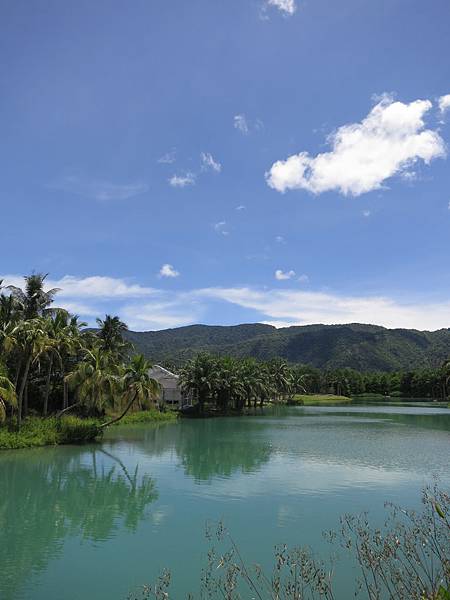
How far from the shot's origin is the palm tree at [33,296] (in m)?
47.3

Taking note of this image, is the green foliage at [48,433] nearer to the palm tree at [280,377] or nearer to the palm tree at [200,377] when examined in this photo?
the palm tree at [200,377]

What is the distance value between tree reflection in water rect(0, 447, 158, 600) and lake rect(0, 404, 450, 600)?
0.05m

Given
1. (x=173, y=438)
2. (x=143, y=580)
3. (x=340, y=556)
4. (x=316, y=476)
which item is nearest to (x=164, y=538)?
(x=143, y=580)

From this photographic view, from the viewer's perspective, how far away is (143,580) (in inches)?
492

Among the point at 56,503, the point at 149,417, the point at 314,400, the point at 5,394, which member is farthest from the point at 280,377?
the point at 56,503

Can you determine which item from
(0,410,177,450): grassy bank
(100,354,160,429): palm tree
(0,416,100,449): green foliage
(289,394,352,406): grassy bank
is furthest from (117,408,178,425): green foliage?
(289,394,352,406): grassy bank

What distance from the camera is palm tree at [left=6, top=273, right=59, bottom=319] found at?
4728 cm

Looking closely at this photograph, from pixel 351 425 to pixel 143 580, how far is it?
4914 cm

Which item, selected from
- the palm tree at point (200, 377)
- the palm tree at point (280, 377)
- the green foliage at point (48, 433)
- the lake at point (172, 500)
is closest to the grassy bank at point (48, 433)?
the green foliage at point (48, 433)

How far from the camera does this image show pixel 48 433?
119ft

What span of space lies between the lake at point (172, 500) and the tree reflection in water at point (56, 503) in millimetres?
50

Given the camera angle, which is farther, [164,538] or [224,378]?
[224,378]

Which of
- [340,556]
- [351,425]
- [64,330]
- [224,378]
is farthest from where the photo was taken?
[224,378]

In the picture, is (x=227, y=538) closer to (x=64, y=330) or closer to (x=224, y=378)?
(x=64, y=330)
